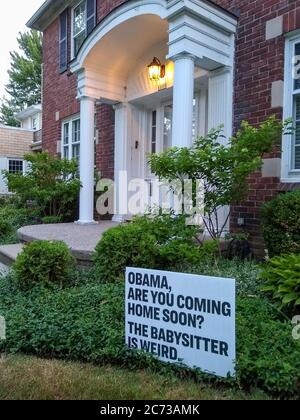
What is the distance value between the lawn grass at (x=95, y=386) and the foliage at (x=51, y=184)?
19.4 feet

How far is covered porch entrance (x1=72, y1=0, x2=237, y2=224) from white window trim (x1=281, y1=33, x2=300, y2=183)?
82cm

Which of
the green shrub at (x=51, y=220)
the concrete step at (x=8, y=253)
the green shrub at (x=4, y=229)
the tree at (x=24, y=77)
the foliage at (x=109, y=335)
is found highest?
the tree at (x=24, y=77)

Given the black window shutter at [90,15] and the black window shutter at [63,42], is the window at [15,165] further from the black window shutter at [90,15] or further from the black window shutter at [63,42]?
the black window shutter at [90,15]

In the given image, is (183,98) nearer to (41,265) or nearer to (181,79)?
(181,79)

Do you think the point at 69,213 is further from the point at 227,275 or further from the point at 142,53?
the point at 227,275

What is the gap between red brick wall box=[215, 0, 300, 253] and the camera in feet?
16.6

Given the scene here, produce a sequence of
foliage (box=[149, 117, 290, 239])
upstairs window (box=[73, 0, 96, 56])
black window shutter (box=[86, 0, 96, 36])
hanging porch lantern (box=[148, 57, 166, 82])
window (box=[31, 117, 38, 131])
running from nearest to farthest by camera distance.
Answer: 1. foliage (box=[149, 117, 290, 239])
2. hanging porch lantern (box=[148, 57, 166, 82])
3. black window shutter (box=[86, 0, 96, 36])
4. upstairs window (box=[73, 0, 96, 56])
5. window (box=[31, 117, 38, 131])

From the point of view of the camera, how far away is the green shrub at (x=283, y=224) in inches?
159

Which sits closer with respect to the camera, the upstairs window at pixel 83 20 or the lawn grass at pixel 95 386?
the lawn grass at pixel 95 386

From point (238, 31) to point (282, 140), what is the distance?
1.79 metres

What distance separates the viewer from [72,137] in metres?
10.1

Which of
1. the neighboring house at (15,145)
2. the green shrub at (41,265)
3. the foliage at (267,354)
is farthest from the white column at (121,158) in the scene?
the neighboring house at (15,145)

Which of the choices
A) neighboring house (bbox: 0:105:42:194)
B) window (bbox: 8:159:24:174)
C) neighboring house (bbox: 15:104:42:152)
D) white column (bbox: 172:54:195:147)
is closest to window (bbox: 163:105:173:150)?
white column (bbox: 172:54:195:147)

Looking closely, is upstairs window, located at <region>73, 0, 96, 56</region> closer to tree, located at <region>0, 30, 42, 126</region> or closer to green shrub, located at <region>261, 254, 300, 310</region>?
green shrub, located at <region>261, 254, 300, 310</region>
